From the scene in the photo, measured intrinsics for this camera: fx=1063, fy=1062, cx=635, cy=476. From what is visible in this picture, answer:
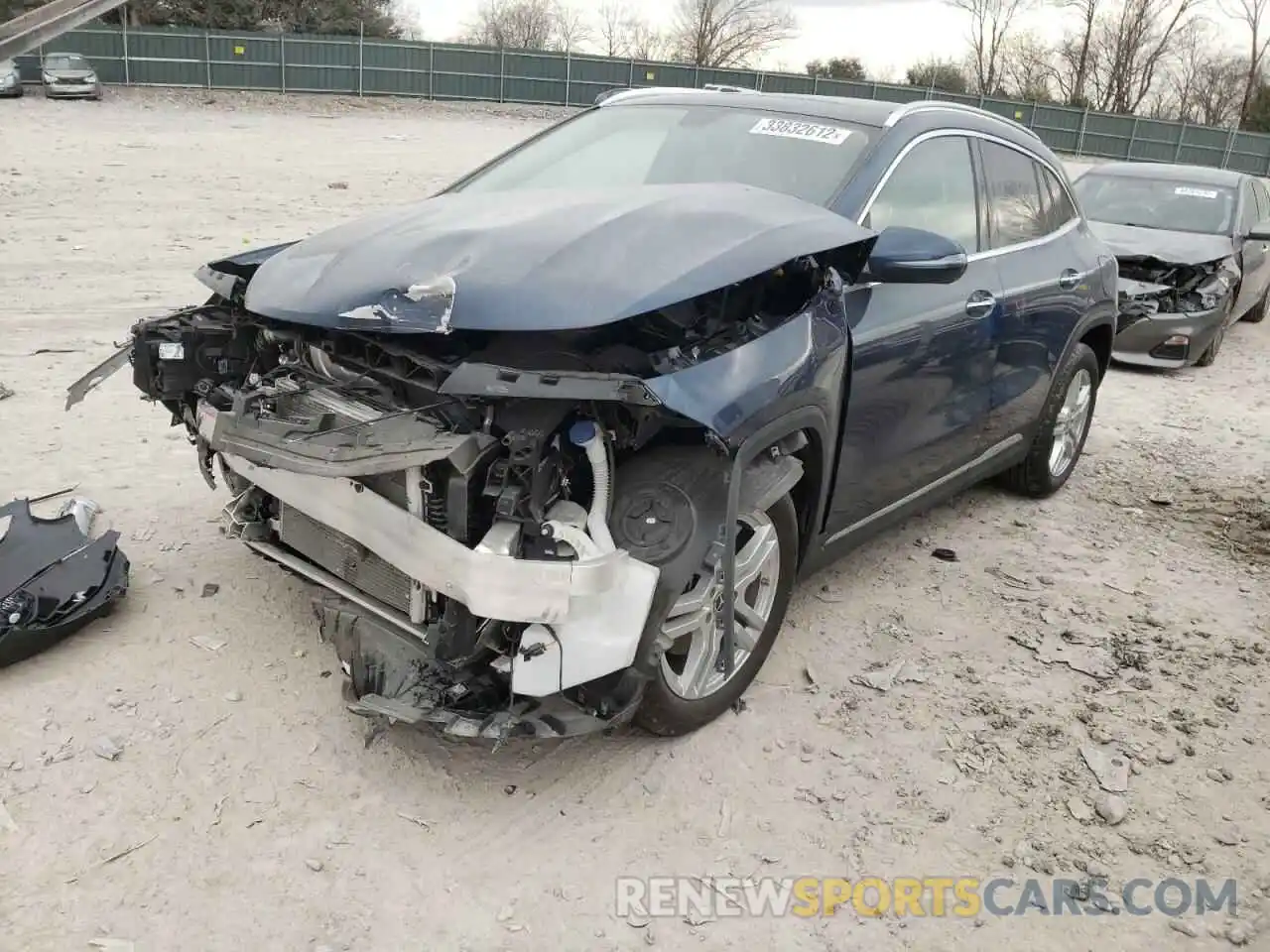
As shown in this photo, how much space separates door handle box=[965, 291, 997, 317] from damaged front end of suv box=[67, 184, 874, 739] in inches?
37.2

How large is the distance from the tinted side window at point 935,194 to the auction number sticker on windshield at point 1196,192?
7187 millimetres

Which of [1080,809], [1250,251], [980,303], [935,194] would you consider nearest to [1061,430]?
[980,303]

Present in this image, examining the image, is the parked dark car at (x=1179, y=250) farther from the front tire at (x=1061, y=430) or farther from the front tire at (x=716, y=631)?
the front tire at (x=716, y=631)

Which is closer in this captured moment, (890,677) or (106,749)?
(106,749)

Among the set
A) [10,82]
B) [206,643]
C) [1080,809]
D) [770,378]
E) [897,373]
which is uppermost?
[10,82]

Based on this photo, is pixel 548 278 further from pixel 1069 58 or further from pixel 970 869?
pixel 1069 58

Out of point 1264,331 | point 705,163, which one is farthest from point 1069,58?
point 705,163

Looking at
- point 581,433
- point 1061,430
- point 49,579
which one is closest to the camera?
point 581,433

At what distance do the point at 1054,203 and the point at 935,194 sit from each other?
139 centimetres

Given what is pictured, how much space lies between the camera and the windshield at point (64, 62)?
82.1ft

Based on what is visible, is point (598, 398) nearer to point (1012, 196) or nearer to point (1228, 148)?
point (1012, 196)

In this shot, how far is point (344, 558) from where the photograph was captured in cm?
321

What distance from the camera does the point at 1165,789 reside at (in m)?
3.30

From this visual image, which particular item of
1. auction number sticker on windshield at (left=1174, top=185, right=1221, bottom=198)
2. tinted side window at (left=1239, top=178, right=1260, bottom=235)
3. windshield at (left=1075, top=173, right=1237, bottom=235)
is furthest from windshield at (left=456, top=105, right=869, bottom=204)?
auction number sticker on windshield at (left=1174, top=185, right=1221, bottom=198)
